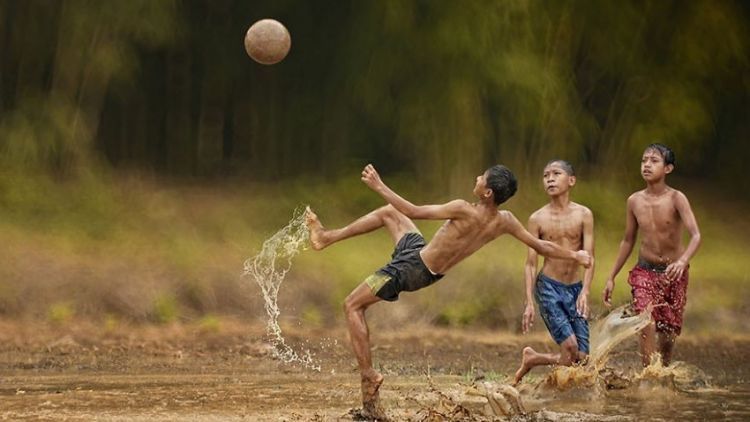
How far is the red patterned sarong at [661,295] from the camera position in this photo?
8586 millimetres

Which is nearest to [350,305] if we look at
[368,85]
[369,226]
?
[369,226]

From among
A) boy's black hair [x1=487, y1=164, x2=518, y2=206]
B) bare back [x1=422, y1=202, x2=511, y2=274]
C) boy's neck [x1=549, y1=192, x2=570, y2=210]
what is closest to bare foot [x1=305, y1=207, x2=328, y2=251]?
bare back [x1=422, y1=202, x2=511, y2=274]

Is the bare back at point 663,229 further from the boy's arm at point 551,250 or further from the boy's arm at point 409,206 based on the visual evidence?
the boy's arm at point 409,206

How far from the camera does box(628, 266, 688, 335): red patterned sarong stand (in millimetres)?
8586

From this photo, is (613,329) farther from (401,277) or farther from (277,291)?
(277,291)

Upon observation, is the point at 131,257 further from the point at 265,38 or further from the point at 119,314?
the point at 265,38

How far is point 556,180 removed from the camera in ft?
27.1

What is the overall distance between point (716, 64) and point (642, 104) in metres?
0.75

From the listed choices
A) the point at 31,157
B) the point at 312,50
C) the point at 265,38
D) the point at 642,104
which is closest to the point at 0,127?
the point at 31,157

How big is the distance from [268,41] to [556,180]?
202cm

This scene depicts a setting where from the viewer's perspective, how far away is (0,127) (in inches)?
483

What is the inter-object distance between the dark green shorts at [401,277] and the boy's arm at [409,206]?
0.30m

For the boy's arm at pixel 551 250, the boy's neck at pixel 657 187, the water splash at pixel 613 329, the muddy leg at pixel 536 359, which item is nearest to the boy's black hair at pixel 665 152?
the boy's neck at pixel 657 187

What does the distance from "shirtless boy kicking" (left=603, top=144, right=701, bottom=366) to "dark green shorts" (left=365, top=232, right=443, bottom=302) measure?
1771 mm
